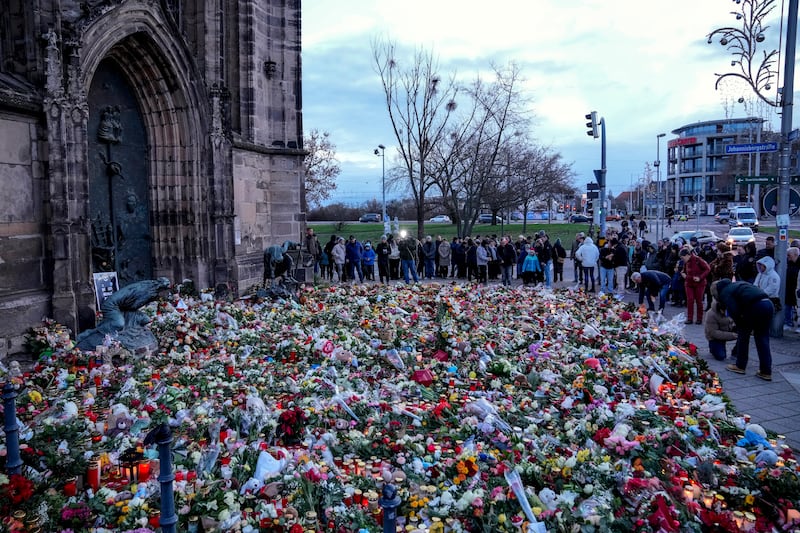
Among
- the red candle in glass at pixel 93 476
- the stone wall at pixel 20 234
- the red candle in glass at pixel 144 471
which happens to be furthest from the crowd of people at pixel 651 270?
the stone wall at pixel 20 234

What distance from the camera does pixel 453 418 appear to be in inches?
235

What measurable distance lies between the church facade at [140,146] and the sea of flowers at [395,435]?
1432mm

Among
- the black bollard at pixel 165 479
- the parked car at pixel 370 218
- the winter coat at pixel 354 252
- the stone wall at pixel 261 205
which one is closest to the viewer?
the black bollard at pixel 165 479

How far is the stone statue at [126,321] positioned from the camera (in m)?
8.16

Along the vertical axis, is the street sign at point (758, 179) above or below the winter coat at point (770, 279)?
above

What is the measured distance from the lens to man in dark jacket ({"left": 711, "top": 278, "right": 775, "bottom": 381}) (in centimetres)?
819

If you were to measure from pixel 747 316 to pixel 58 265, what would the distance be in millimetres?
10407

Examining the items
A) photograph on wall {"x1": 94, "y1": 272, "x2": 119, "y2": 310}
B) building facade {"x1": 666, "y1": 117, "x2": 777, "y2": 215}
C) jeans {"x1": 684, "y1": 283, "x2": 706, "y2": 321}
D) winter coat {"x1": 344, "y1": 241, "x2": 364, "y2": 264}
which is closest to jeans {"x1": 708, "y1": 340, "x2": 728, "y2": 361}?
jeans {"x1": 684, "y1": 283, "x2": 706, "y2": 321}

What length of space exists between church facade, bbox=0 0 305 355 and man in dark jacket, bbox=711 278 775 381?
9982 millimetres

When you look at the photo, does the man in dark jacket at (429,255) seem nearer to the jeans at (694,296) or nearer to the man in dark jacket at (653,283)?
the man in dark jacket at (653,283)

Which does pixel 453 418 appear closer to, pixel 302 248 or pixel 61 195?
pixel 61 195

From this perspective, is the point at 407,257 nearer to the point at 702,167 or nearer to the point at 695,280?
the point at 695,280

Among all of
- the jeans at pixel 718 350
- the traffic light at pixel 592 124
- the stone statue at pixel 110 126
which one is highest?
the traffic light at pixel 592 124

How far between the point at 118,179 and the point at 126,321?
4.96m
